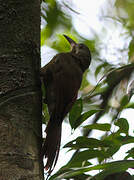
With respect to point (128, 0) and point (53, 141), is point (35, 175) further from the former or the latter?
point (128, 0)

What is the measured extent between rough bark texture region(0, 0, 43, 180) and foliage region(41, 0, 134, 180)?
13 centimetres

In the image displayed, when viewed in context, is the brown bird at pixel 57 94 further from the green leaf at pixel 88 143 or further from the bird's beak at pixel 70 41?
the bird's beak at pixel 70 41

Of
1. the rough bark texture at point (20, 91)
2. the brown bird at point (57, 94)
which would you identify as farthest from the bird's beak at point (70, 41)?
the rough bark texture at point (20, 91)

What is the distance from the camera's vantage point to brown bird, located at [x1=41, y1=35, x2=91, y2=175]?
1.45 m

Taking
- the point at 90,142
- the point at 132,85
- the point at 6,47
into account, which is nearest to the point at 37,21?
the point at 6,47

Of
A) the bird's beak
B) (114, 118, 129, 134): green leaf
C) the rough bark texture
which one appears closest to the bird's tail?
the rough bark texture

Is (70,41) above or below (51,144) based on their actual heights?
above

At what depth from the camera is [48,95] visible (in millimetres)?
1630

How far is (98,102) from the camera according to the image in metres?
1.89

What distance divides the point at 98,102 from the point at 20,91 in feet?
2.32

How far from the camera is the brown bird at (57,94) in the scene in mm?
1452

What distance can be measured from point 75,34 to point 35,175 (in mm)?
1626

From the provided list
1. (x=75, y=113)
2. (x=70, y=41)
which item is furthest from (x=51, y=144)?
(x=70, y=41)

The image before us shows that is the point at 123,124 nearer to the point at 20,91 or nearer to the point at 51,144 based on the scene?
the point at 51,144
